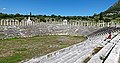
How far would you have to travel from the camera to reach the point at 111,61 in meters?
7.60

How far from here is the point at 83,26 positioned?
52.5m

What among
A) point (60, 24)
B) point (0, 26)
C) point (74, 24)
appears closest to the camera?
point (0, 26)

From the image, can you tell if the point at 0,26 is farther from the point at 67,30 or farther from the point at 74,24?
the point at 74,24

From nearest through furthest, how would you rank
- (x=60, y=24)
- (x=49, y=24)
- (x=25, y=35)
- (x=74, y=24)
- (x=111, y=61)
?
(x=111, y=61) → (x=25, y=35) → (x=49, y=24) → (x=60, y=24) → (x=74, y=24)

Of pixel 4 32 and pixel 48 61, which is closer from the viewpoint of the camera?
pixel 48 61

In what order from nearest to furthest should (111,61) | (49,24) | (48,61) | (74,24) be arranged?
(111,61), (48,61), (49,24), (74,24)

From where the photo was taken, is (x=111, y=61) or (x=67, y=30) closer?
(x=111, y=61)

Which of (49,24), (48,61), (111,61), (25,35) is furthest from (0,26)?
(111,61)

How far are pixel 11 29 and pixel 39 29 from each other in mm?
9214

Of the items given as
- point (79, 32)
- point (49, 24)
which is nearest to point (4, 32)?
point (49, 24)

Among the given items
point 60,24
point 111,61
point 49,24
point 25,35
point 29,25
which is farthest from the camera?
point 60,24

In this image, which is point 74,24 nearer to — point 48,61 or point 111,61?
point 48,61

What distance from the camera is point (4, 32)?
34.5 metres

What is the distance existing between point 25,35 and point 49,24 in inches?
390
